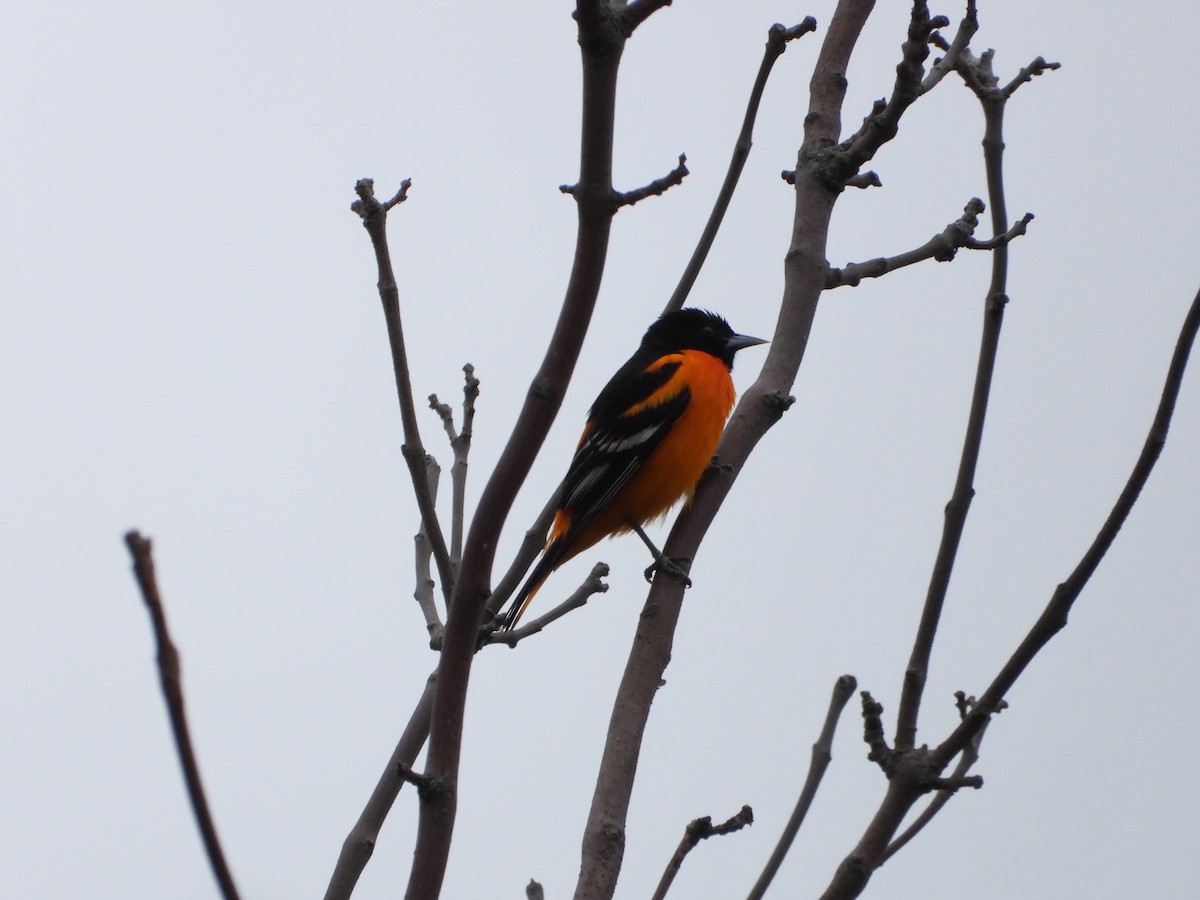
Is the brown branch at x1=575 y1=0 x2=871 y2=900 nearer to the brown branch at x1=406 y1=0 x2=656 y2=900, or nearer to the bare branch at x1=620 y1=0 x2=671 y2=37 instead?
the brown branch at x1=406 y1=0 x2=656 y2=900

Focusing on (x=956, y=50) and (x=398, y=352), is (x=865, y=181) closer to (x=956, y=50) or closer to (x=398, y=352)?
(x=956, y=50)

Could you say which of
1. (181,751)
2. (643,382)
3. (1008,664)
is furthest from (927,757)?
(643,382)

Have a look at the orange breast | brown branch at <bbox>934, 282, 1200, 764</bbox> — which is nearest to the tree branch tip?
brown branch at <bbox>934, 282, 1200, 764</bbox>

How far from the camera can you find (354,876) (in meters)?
2.64

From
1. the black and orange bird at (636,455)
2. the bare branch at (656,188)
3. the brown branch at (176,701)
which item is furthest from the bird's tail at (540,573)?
the brown branch at (176,701)

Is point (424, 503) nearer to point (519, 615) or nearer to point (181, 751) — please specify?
point (181, 751)

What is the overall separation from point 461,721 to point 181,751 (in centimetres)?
84

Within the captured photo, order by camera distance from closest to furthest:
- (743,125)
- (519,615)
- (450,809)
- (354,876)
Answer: (450,809), (354,876), (743,125), (519,615)

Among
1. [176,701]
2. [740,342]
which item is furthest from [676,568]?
[740,342]

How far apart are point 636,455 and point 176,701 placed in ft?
15.3

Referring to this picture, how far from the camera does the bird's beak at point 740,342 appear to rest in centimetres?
677

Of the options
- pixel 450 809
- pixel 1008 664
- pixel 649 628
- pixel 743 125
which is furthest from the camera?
pixel 743 125

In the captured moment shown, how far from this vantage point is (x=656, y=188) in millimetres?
2080

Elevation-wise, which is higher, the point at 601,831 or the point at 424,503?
the point at 424,503
